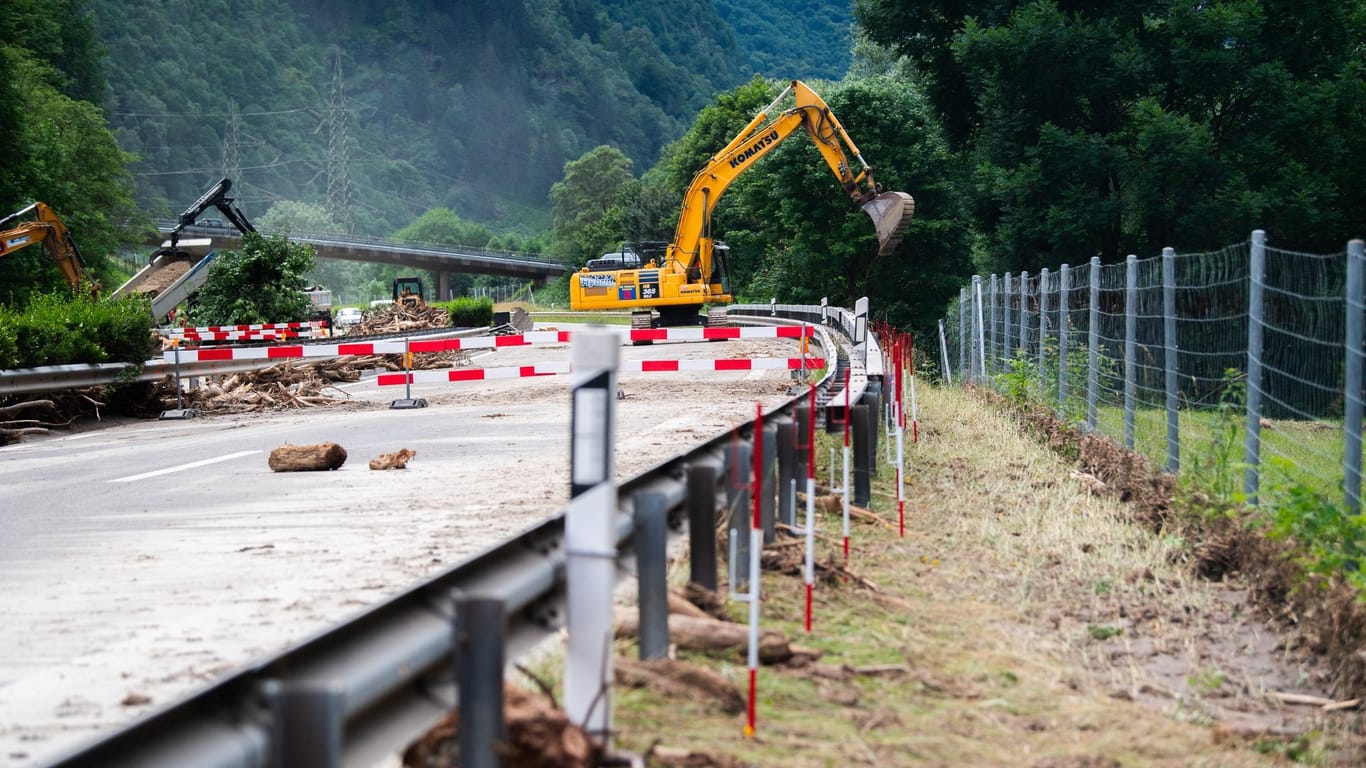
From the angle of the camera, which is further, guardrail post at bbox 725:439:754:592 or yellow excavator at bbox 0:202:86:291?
yellow excavator at bbox 0:202:86:291

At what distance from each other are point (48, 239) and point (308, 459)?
2415 centimetres

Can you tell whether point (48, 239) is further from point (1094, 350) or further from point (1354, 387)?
point (1354, 387)

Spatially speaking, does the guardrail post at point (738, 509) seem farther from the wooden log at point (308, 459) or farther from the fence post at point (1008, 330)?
the fence post at point (1008, 330)

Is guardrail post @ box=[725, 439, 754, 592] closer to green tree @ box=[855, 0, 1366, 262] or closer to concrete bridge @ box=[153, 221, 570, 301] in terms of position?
green tree @ box=[855, 0, 1366, 262]

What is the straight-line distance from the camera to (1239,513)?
868 cm

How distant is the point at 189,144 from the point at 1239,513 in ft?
610

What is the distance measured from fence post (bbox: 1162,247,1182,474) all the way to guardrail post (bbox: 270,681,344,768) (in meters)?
8.83

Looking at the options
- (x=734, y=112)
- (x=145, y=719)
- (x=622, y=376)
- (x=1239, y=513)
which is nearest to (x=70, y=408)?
(x=622, y=376)

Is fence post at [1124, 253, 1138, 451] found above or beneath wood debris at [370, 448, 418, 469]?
above

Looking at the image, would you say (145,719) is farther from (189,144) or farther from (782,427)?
(189,144)

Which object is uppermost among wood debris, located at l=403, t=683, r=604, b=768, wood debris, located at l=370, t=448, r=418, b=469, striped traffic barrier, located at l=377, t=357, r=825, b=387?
wood debris, located at l=403, t=683, r=604, b=768

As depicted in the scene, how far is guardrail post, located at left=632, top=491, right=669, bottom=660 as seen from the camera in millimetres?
4949

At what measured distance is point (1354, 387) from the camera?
762 centimetres

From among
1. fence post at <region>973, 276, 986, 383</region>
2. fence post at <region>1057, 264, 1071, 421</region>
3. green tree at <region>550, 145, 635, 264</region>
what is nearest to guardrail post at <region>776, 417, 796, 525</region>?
fence post at <region>1057, 264, 1071, 421</region>
